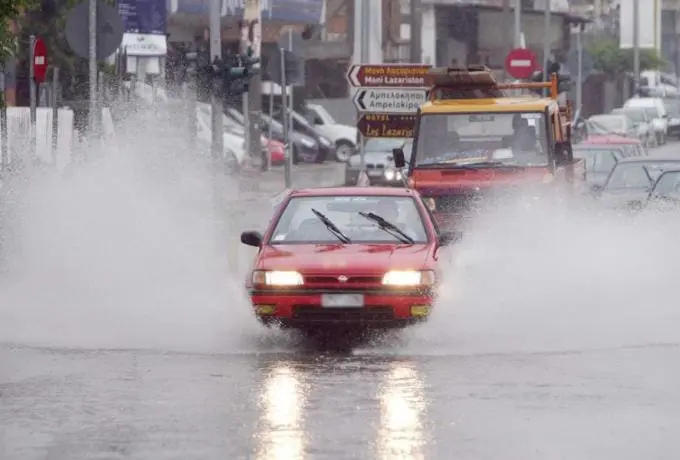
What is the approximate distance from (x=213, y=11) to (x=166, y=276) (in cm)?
1791

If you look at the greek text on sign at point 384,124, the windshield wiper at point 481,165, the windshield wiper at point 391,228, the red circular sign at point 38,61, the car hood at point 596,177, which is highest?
the red circular sign at point 38,61

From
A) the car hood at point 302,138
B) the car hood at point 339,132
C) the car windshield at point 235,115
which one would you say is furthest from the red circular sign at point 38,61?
the car hood at point 339,132

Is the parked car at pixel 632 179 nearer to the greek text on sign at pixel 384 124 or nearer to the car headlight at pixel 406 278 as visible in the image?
the greek text on sign at pixel 384 124

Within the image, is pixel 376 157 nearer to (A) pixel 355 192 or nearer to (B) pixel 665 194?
(B) pixel 665 194

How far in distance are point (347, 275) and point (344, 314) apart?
30 centimetres

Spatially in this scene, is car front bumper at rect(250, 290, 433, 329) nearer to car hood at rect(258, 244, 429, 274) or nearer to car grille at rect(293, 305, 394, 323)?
car grille at rect(293, 305, 394, 323)

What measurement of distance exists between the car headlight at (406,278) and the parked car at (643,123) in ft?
163

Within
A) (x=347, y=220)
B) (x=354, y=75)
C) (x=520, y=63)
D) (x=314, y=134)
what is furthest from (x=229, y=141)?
(x=347, y=220)

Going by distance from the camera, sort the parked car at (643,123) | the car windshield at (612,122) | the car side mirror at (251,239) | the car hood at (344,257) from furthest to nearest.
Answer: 1. the parked car at (643,123)
2. the car windshield at (612,122)
3. the car side mirror at (251,239)
4. the car hood at (344,257)

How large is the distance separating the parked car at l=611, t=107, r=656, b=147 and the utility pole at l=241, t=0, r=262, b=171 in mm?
17729

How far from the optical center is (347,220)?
15.9 meters

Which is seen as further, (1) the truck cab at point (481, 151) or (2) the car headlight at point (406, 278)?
(1) the truck cab at point (481, 151)

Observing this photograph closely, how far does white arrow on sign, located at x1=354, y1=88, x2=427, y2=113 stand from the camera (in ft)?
96.4

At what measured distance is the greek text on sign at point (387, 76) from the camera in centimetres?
2930
